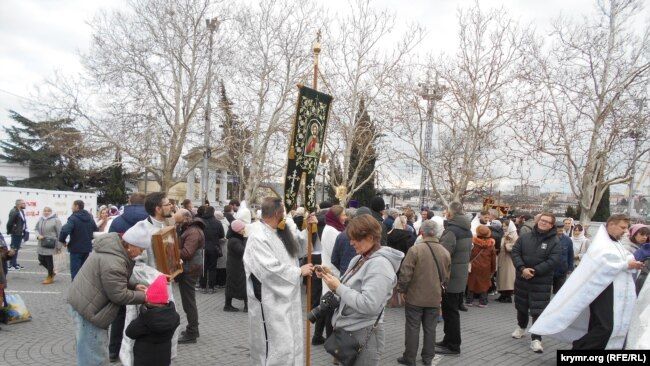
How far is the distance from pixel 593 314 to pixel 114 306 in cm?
439

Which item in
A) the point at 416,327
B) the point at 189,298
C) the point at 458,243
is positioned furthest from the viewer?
the point at 458,243

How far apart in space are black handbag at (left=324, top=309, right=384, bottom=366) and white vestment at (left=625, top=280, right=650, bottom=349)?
1757 mm

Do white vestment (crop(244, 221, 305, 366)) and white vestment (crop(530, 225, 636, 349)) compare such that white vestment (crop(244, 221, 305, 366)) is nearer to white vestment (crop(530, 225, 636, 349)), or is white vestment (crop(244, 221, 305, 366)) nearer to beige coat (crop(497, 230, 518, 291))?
white vestment (crop(530, 225, 636, 349))

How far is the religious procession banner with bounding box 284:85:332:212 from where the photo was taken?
4773mm

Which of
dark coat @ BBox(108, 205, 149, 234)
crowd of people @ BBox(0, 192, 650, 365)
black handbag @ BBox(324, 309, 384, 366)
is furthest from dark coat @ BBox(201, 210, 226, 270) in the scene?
black handbag @ BBox(324, 309, 384, 366)

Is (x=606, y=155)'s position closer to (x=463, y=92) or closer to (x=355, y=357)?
(x=463, y=92)

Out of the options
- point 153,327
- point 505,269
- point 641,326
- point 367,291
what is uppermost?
point 367,291

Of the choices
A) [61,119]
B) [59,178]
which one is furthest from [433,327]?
[59,178]

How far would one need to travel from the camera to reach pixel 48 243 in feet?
33.7

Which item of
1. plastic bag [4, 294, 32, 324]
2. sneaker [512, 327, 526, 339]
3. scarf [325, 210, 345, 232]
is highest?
scarf [325, 210, 345, 232]

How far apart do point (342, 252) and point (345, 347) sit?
2824mm

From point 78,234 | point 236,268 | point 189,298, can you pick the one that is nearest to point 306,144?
point 189,298

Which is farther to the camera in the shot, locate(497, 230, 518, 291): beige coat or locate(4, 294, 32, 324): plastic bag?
locate(497, 230, 518, 291): beige coat

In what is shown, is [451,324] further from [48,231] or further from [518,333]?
[48,231]
